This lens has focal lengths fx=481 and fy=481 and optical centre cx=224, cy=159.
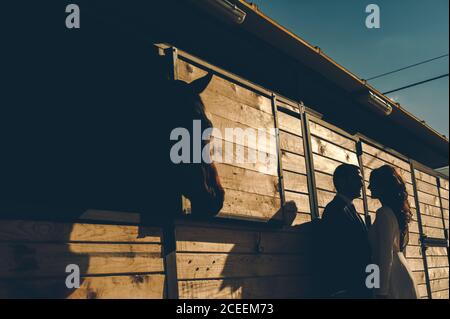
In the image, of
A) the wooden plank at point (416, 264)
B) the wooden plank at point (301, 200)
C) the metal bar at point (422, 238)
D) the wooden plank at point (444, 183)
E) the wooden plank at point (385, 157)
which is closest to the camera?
the wooden plank at point (301, 200)

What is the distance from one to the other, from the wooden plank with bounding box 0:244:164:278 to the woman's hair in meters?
2.73

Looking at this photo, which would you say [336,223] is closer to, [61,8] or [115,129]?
[115,129]

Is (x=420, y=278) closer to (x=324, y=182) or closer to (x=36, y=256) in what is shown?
(x=324, y=182)

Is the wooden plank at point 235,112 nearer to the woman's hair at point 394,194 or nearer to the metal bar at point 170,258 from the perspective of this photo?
the metal bar at point 170,258

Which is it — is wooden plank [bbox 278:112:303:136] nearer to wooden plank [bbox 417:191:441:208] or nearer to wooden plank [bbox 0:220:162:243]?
wooden plank [bbox 0:220:162:243]

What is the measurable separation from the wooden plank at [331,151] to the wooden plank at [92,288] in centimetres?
348

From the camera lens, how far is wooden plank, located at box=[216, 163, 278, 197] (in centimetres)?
490

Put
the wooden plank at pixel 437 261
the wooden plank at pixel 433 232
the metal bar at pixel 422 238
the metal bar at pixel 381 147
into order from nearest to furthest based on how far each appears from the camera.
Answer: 1. the metal bar at pixel 381 147
2. the metal bar at pixel 422 238
3. the wooden plank at pixel 437 261
4. the wooden plank at pixel 433 232

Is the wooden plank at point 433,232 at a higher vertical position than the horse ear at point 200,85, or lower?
lower

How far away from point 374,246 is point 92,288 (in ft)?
10.8

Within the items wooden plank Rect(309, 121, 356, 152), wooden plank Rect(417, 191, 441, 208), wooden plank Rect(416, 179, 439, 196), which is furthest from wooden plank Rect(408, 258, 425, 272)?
wooden plank Rect(309, 121, 356, 152)

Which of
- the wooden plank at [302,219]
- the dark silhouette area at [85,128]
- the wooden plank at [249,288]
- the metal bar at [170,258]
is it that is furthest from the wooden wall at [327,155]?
the dark silhouette area at [85,128]

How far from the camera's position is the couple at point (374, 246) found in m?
5.21
